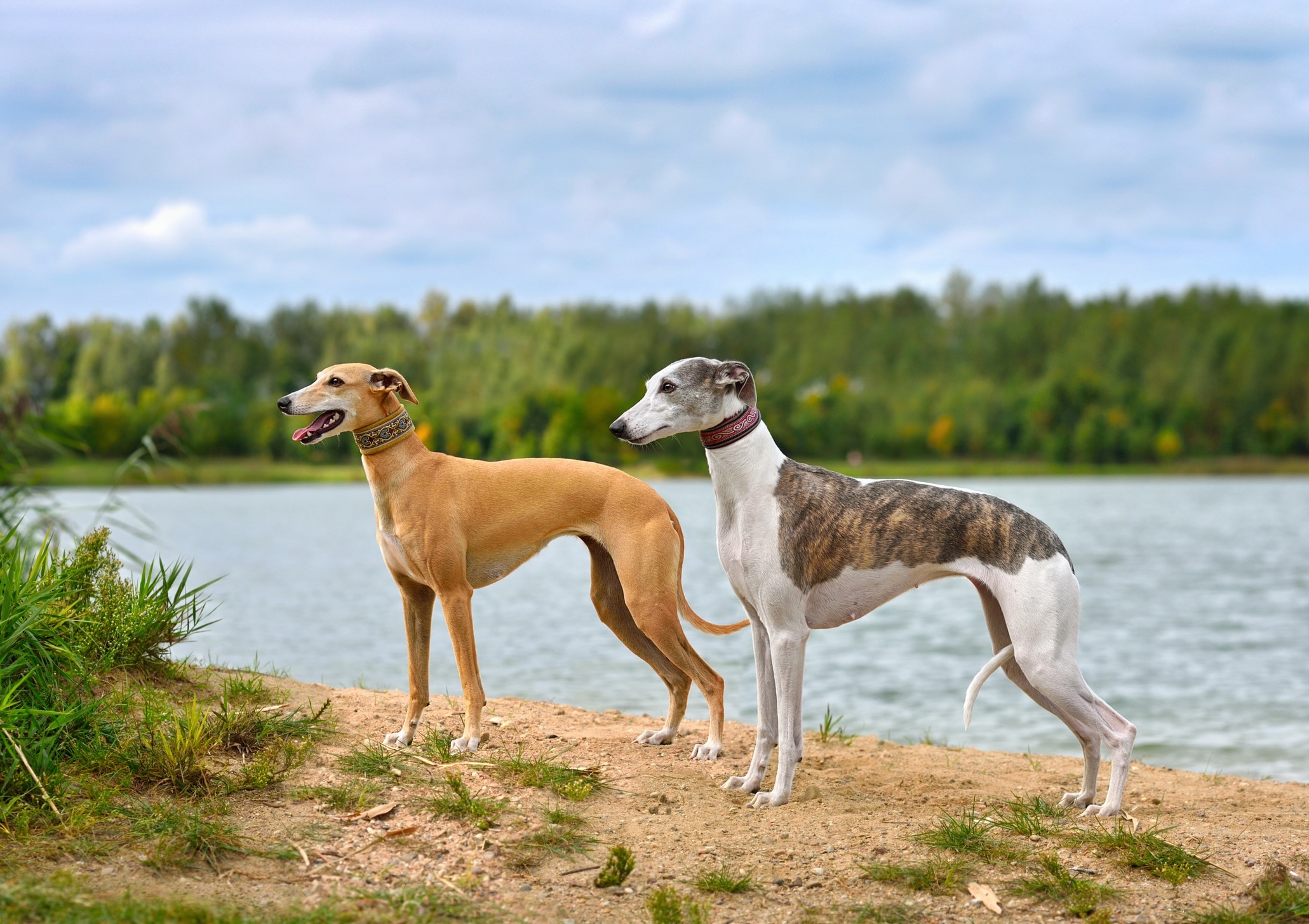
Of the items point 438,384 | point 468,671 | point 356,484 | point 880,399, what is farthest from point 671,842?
point 880,399

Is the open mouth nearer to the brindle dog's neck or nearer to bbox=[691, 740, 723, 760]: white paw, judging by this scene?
the brindle dog's neck

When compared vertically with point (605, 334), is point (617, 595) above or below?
below

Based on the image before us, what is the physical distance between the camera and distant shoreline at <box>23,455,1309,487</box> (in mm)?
65000

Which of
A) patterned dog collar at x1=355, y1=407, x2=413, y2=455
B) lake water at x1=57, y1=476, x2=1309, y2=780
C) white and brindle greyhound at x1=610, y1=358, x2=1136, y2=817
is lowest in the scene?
lake water at x1=57, y1=476, x2=1309, y2=780

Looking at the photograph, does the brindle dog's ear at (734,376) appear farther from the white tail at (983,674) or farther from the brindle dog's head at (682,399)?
the white tail at (983,674)

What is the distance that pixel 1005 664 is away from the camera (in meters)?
6.29

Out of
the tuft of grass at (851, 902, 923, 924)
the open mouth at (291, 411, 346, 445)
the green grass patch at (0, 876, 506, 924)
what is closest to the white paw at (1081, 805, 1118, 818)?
the tuft of grass at (851, 902, 923, 924)

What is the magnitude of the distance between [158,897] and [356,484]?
8272 centimetres

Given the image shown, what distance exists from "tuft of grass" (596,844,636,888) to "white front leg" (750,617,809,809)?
1.15 metres

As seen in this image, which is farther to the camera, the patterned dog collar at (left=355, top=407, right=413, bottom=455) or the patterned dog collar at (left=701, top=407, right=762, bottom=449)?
the patterned dog collar at (left=355, top=407, right=413, bottom=455)

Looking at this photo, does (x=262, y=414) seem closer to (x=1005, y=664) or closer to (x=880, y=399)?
(x=880, y=399)

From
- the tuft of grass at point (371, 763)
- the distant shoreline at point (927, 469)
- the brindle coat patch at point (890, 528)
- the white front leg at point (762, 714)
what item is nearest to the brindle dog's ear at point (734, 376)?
the brindle coat patch at point (890, 528)

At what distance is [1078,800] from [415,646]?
12.8 feet

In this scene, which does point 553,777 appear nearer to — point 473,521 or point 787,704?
point 787,704
